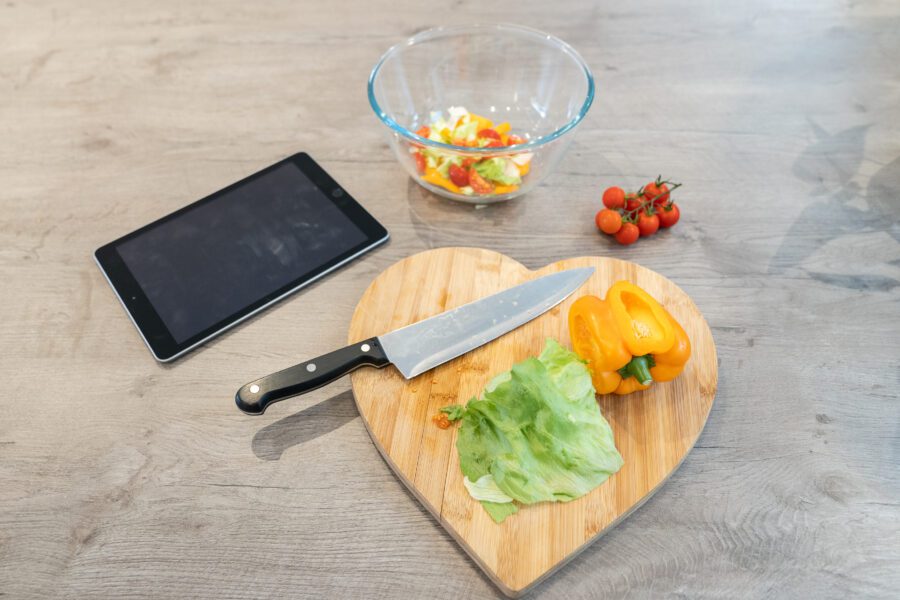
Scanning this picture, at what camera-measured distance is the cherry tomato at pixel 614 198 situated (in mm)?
1176

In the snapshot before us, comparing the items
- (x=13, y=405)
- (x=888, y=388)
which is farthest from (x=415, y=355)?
(x=888, y=388)

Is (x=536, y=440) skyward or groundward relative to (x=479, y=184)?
groundward

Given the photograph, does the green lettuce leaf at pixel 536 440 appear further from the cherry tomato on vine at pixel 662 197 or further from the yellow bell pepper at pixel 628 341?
the cherry tomato on vine at pixel 662 197

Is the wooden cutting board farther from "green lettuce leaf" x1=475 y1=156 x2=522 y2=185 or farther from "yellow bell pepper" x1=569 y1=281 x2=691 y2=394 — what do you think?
"green lettuce leaf" x1=475 y1=156 x2=522 y2=185

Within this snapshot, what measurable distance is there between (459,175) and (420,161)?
0.08m

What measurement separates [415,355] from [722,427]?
0.49m

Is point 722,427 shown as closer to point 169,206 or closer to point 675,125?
point 675,125

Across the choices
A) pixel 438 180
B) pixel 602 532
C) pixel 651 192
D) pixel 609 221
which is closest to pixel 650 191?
pixel 651 192

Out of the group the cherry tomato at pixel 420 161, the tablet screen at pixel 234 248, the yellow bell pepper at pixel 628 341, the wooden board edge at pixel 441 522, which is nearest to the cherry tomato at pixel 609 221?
the yellow bell pepper at pixel 628 341

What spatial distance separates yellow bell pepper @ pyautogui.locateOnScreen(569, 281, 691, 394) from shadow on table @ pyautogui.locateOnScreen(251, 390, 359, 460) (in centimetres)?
38

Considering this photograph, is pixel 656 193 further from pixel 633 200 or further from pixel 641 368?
pixel 641 368

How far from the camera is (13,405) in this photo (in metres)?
1.00

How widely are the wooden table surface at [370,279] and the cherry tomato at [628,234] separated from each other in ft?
0.10

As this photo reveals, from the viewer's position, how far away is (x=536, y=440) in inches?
34.7
